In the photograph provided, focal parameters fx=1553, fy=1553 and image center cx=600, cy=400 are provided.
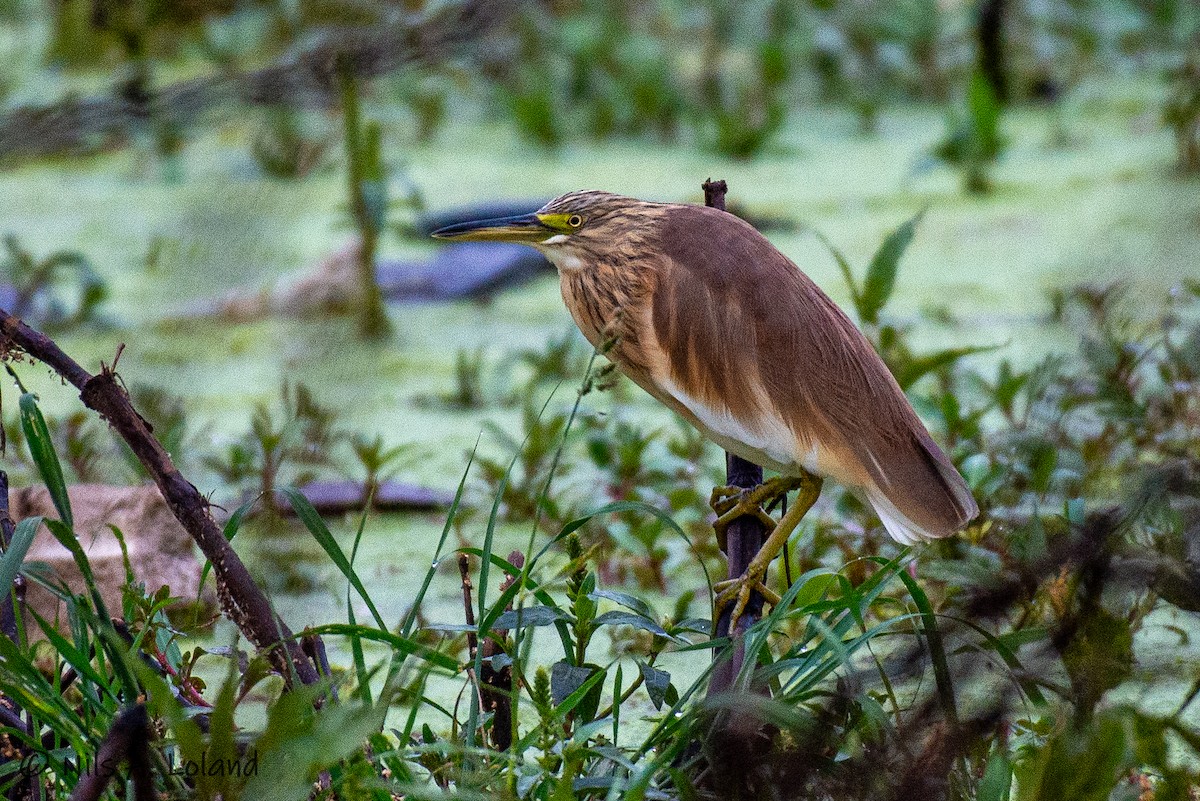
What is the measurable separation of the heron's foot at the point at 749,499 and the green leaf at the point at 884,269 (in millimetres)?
650

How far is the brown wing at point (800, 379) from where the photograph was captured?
153 cm

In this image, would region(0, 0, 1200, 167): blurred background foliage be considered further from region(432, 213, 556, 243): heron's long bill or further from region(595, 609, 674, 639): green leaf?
region(595, 609, 674, 639): green leaf

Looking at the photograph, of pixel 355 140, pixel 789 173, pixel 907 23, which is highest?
pixel 907 23

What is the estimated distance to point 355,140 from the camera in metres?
3.33

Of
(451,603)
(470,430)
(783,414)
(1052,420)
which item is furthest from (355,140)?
(783,414)

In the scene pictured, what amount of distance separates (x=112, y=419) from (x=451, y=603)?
108 cm

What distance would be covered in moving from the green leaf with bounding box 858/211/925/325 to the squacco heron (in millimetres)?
646

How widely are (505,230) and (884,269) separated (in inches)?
Result: 26.4

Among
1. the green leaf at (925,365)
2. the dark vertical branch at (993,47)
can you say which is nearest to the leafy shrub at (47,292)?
the green leaf at (925,365)

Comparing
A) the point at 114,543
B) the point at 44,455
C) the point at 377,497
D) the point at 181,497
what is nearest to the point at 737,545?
the point at 181,497

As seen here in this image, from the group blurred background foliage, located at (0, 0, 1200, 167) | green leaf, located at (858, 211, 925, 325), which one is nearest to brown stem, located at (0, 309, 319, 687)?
green leaf, located at (858, 211, 925, 325)

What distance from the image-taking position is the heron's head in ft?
5.63

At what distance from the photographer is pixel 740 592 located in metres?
1.51

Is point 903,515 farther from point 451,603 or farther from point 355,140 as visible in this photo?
point 355,140
